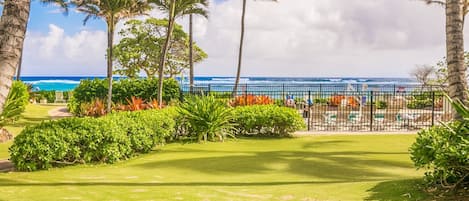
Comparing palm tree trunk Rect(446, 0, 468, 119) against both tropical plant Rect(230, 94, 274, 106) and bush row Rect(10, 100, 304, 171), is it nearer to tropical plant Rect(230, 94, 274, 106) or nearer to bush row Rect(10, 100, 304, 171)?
bush row Rect(10, 100, 304, 171)

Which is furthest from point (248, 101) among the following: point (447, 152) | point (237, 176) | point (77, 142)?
point (447, 152)

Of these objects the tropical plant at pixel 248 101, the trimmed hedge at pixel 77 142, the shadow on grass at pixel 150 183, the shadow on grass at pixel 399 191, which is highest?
the tropical plant at pixel 248 101

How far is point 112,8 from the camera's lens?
20.2 meters

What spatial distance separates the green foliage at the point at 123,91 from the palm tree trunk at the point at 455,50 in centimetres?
1496

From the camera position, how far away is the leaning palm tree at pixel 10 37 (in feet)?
17.3

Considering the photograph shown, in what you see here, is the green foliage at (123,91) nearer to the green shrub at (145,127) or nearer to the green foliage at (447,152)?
the green shrub at (145,127)

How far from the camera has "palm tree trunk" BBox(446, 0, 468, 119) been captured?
8.42 m

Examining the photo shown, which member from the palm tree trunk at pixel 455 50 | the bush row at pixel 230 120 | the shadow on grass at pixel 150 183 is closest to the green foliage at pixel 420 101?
the bush row at pixel 230 120

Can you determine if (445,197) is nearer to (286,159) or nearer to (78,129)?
(286,159)

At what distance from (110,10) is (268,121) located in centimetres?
967

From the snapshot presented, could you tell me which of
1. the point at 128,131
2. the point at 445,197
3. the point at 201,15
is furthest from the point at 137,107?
the point at 445,197

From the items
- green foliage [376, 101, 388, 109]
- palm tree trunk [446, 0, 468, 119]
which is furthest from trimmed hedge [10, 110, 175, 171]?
green foliage [376, 101, 388, 109]

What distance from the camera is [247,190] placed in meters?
6.71

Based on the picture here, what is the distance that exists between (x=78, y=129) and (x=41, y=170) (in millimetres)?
960
